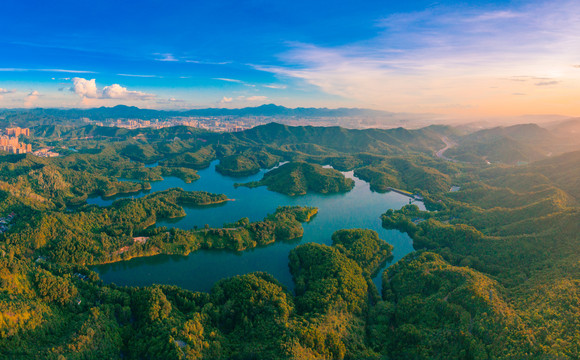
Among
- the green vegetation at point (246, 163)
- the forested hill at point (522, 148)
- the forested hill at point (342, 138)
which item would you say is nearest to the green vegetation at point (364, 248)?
the green vegetation at point (246, 163)

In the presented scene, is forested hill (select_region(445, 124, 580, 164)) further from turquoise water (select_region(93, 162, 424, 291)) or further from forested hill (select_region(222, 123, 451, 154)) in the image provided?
turquoise water (select_region(93, 162, 424, 291))

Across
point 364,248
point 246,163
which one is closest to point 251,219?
point 364,248

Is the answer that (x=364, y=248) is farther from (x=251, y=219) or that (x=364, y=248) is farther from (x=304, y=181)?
(x=304, y=181)

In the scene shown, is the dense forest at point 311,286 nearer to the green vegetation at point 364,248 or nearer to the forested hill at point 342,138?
the green vegetation at point 364,248

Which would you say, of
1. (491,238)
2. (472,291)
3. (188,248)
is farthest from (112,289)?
(491,238)

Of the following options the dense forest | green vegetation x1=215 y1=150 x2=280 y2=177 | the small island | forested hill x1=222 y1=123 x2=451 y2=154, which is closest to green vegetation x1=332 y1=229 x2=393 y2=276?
the dense forest
